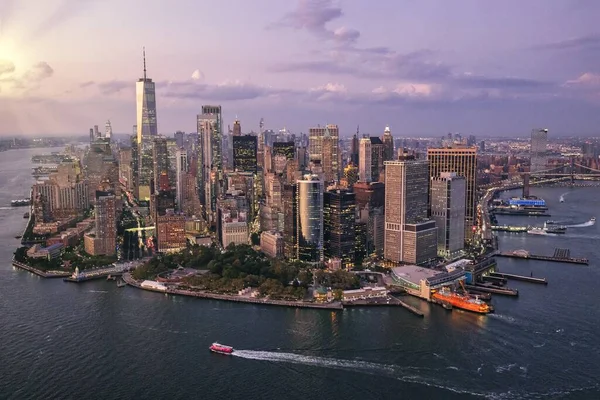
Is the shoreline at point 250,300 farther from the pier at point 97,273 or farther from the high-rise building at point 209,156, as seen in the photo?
the high-rise building at point 209,156

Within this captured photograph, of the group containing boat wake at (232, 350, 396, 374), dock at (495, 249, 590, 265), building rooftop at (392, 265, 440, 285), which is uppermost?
building rooftop at (392, 265, 440, 285)

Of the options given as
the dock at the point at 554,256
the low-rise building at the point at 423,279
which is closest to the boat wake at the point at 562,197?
the dock at the point at 554,256

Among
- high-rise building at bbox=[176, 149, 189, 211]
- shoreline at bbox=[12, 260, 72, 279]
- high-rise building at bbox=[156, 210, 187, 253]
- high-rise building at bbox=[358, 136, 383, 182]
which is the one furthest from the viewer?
high-rise building at bbox=[358, 136, 383, 182]

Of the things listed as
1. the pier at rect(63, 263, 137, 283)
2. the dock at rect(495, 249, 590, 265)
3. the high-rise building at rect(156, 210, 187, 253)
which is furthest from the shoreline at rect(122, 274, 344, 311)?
the dock at rect(495, 249, 590, 265)

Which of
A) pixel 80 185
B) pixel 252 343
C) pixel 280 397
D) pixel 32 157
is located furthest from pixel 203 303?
pixel 80 185

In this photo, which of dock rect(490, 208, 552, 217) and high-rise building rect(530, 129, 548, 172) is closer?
dock rect(490, 208, 552, 217)

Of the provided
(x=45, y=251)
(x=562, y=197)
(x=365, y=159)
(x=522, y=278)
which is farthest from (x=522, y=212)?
(x=45, y=251)

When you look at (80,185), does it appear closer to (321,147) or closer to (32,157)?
(32,157)

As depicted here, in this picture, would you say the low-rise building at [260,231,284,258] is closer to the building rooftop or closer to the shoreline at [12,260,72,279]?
the building rooftop
